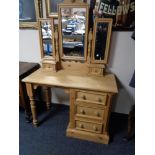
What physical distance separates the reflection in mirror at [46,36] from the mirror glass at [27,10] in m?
0.18

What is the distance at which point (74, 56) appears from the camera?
5.94 ft

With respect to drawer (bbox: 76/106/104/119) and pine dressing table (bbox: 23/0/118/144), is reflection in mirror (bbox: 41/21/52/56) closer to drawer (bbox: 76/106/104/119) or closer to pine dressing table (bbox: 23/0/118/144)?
pine dressing table (bbox: 23/0/118/144)

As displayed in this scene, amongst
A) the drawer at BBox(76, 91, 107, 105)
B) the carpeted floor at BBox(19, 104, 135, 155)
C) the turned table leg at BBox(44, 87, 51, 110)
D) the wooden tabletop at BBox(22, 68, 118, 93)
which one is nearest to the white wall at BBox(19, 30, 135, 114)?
the turned table leg at BBox(44, 87, 51, 110)

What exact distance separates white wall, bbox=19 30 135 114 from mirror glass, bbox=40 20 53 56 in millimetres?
194

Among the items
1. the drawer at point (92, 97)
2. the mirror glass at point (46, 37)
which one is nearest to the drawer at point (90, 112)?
the drawer at point (92, 97)

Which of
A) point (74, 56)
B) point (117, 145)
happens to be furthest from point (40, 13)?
point (117, 145)

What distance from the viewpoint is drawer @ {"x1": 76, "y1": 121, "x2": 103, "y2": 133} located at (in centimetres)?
165

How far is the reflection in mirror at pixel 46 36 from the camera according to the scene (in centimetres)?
171

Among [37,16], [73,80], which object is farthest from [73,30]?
[73,80]

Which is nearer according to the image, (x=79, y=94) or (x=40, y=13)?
(x=79, y=94)

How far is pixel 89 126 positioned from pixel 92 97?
1.26 feet

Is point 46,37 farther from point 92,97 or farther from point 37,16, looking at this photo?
point 92,97

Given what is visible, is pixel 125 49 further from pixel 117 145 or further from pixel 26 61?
pixel 26 61
